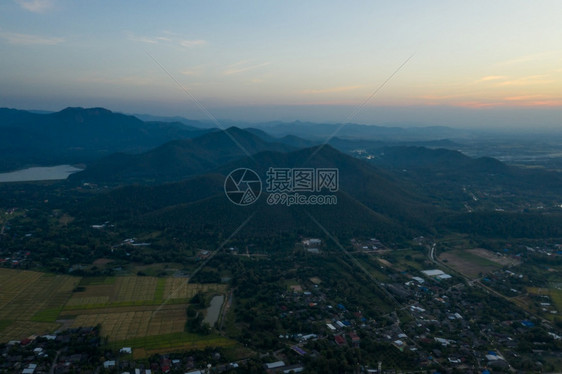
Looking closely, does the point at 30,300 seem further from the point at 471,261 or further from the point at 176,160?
the point at 176,160

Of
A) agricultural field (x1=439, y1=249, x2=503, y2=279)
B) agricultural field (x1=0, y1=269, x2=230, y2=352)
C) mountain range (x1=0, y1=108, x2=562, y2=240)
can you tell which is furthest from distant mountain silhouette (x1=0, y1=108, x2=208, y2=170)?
agricultural field (x1=439, y1=249, x2=503, y2=279)

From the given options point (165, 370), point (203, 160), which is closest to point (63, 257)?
point (165, 370)

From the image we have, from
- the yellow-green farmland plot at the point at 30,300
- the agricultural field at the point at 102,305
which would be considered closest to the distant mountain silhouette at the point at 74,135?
the yellow-green farmland plot at the point at 30,300

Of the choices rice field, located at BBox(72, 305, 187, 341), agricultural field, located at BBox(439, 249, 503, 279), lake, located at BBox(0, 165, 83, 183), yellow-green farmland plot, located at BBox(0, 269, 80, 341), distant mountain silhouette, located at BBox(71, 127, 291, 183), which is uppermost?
distant mountain silhouette, located at BBox(71, 127, 291, 183)

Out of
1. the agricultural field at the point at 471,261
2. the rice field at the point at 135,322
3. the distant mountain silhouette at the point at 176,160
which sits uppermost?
the distant mountain silhouette at the point at 176,160

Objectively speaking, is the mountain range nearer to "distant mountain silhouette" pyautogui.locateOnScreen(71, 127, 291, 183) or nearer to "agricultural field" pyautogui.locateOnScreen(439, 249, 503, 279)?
"distant mountain silhouette" pyautogui.locateOnScreen(71, 127, 291, 183)

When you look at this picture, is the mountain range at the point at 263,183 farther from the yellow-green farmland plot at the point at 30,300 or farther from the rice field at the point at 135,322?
the rice field at the point at 135,322
